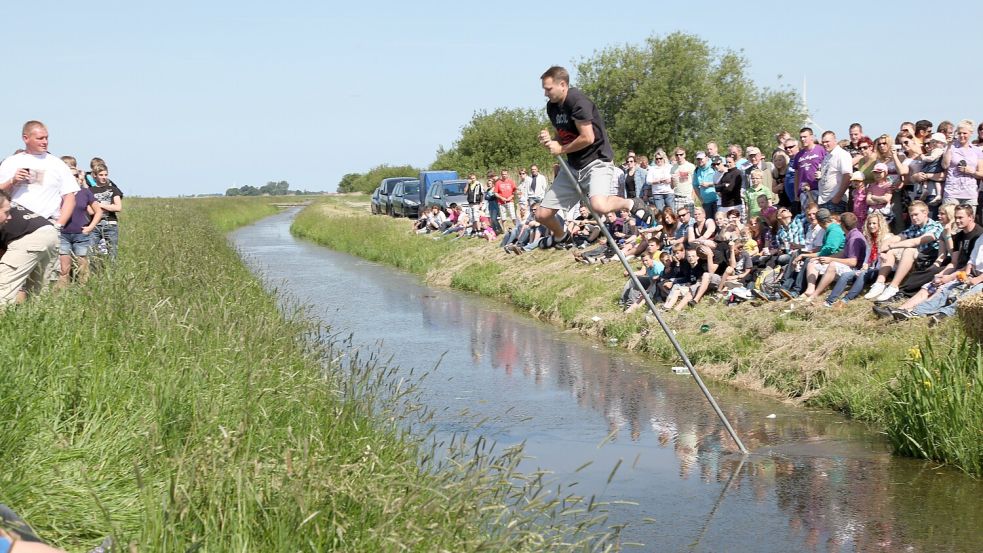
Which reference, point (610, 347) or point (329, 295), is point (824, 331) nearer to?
point (610, 347)

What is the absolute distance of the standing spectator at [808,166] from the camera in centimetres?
1712

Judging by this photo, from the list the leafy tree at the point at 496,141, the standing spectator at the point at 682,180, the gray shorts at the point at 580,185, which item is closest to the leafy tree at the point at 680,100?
the leafy tree at the point at 496,141

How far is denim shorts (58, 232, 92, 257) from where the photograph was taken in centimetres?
1419

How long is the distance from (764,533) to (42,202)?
8401 mm

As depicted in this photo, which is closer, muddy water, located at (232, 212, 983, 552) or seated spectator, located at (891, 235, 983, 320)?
muddy water, located at (232, 212, 983, 552)

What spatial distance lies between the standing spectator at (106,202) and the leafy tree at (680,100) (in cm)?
3782

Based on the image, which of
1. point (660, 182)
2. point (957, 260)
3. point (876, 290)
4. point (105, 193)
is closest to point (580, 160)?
point (876, 290)

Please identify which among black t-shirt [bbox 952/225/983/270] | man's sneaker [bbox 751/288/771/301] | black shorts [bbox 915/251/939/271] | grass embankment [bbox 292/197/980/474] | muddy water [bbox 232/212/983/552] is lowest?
muddy water [bbox 232/212/983/552]

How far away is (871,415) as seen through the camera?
38.9 feet

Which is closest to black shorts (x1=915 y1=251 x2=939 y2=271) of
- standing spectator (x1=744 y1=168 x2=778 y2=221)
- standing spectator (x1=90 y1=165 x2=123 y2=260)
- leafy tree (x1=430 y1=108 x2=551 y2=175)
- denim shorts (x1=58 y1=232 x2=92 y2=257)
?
standing spectator (x1=744 y1=168 x2=778 y2=221)

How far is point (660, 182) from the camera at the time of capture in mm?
21844

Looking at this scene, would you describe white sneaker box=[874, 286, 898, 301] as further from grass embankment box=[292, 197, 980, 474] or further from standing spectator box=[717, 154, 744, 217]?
standing spectator box=[717, 154, 744, 217]

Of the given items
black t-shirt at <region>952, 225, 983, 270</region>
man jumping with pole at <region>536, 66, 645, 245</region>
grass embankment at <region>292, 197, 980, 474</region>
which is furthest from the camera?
black t-shirt at <region>952, 225, 983, 270</region>

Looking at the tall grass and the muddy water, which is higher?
the tall grass
